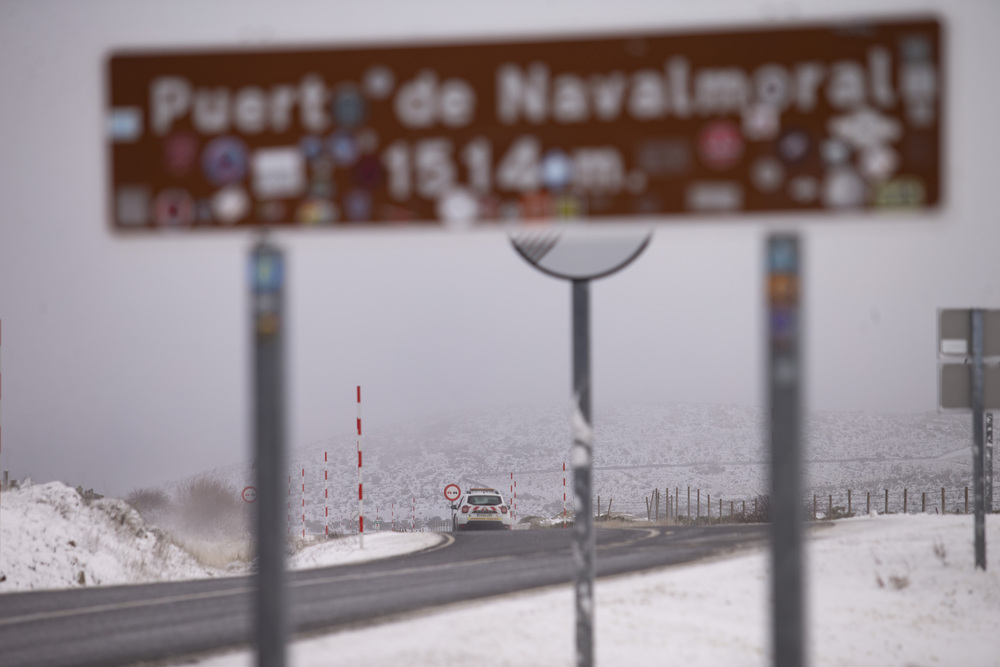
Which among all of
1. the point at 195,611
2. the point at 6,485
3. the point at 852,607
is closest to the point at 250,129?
the point at 195,611

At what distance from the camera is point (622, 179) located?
3705mm

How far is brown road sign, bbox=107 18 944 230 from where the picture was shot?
12.1 ft

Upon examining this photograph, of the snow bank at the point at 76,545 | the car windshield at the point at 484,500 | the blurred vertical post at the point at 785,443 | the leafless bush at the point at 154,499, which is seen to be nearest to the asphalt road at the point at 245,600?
the snow bank at the point at 76,545

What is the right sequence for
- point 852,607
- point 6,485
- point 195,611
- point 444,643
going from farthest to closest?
point 6,485
point 852,607
point 195,611
point 444,643

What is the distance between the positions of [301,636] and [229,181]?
573cm

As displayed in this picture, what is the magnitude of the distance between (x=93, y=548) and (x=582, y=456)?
483 inches

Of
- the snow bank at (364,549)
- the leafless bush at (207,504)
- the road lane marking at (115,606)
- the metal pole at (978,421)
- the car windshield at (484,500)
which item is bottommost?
the leafless bush at (207,504)

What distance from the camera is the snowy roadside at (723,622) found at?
26.0ft

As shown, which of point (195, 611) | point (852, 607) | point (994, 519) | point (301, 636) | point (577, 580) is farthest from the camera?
point (994, 519)

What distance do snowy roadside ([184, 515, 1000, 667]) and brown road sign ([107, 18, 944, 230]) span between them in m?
4.57

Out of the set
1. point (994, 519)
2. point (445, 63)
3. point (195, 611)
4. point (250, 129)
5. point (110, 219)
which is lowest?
point (994, 519)

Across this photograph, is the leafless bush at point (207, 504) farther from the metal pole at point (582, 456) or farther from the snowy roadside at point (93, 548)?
the metal pole at point (582, 456)

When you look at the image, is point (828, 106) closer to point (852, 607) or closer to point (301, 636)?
point (301, 636)

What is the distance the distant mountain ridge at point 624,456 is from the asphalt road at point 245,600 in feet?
164
